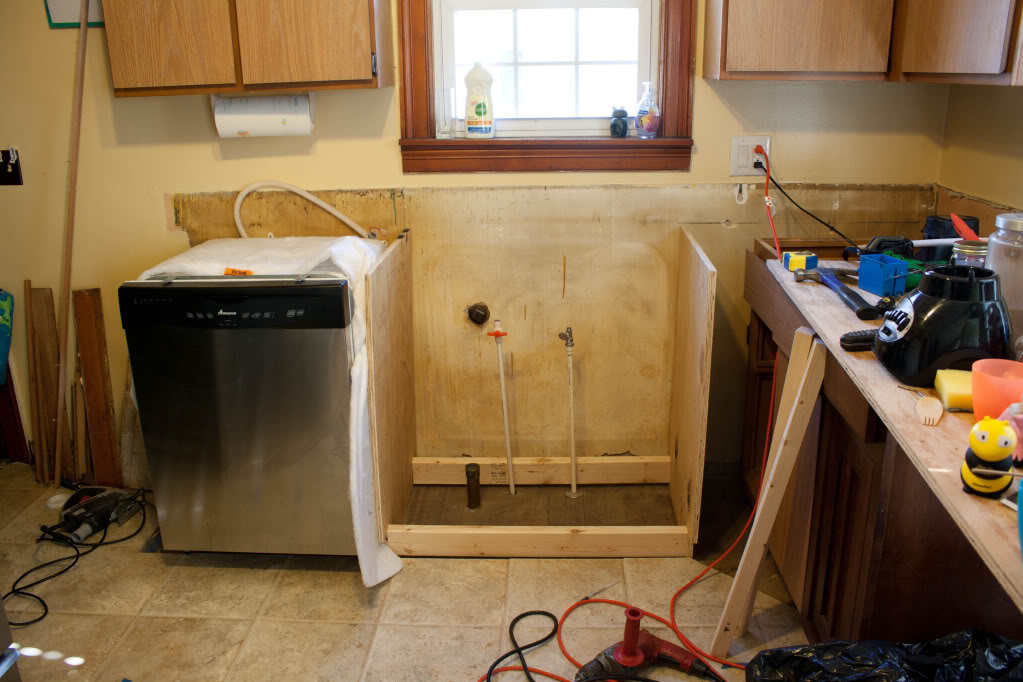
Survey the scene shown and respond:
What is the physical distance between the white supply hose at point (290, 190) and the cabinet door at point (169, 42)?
38 cm

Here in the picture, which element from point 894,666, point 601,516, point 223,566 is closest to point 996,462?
point 894,666

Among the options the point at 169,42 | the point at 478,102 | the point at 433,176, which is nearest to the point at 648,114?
the point at 478,102

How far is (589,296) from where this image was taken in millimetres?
2721

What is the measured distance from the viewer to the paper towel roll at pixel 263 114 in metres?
2.48

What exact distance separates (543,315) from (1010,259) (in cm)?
142

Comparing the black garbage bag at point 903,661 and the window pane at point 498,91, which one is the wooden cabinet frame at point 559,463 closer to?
the window pane at point 498,91

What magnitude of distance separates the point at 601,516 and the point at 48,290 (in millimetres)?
2004

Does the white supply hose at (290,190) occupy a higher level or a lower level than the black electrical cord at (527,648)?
higher

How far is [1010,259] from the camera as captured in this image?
1.63 meters

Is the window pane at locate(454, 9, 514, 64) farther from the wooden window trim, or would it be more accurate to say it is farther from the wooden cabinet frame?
the wooden cabinet frame

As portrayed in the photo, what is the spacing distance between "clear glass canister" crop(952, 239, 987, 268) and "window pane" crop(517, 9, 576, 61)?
4.33 feet

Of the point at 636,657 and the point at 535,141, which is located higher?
the point at 535,141

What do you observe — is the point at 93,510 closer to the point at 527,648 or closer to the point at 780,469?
the point at 527,648

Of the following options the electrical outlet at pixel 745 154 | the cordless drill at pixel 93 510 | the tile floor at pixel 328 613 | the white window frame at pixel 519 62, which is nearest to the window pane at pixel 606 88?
the white window frame at pixel 519 62
